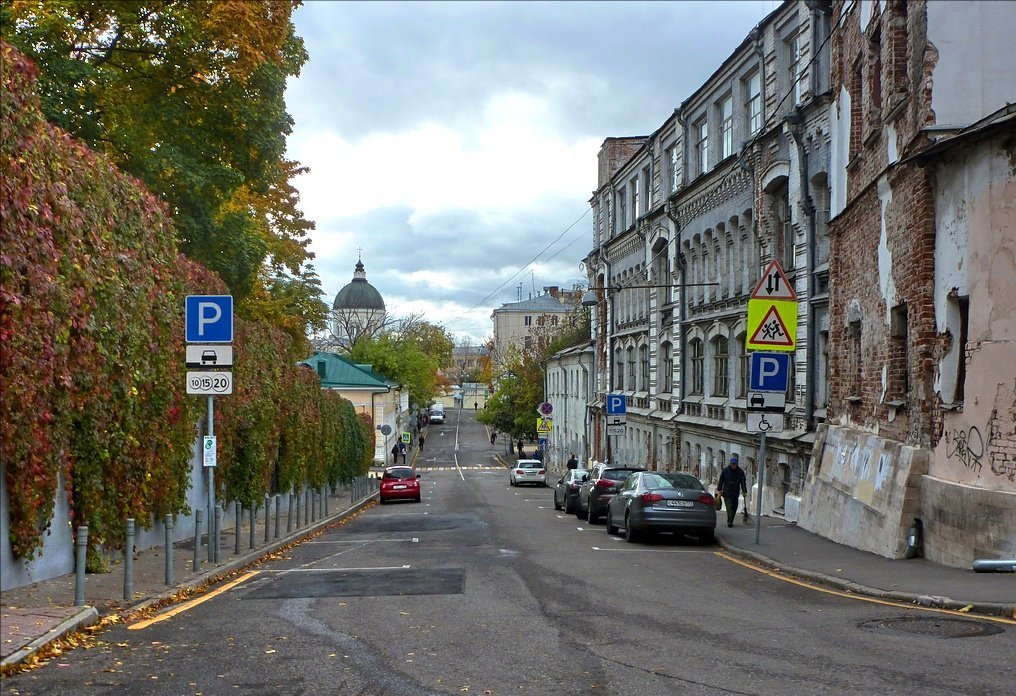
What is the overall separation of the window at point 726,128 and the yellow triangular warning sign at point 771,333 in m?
16.1

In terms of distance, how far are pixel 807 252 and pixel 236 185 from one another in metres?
13.7

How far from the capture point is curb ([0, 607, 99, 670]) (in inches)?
339

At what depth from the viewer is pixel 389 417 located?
89.7 meters

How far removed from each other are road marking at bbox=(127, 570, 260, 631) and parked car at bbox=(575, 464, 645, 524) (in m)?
12.4

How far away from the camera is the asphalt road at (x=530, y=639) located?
315 inches

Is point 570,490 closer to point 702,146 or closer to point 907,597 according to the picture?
point 702,146

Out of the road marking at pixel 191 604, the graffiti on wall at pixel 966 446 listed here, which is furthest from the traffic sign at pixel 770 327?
the road marking at pixel 191 604

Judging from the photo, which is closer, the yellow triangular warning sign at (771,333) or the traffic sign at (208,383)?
the traffic sign at (208,383)

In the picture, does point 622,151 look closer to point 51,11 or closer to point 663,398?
point 663,398

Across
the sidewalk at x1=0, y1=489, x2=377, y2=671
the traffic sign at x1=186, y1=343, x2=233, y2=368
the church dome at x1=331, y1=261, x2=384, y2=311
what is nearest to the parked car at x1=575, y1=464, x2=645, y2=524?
the sidewalk at x1=0, y1=489, x2=377, y2=671

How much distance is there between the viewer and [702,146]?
129 feet

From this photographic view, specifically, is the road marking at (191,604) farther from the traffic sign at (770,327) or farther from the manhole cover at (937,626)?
the traffic sign at (770,327)

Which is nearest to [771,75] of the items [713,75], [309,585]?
[713,75]

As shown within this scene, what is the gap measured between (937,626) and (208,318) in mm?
10901
